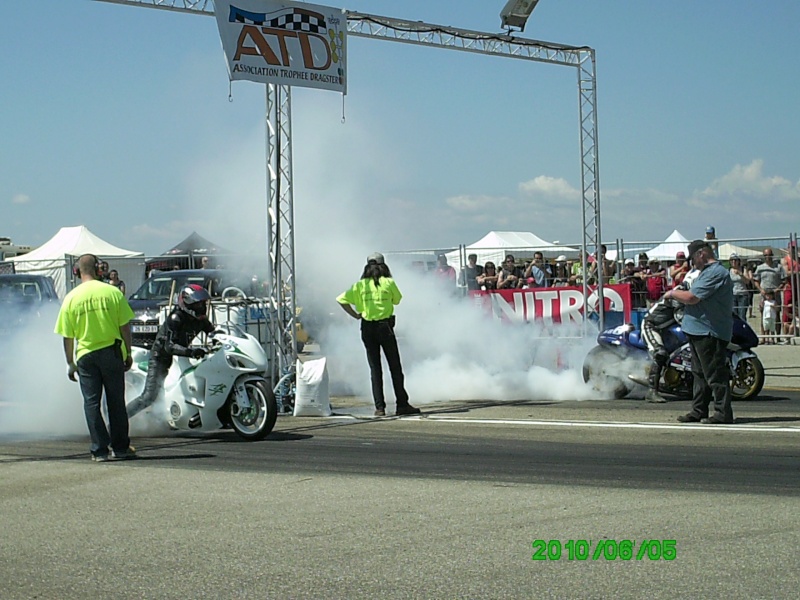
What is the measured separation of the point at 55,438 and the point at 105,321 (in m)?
2.32

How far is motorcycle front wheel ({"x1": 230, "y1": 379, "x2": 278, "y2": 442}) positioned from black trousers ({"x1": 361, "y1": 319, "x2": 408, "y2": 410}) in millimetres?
2457

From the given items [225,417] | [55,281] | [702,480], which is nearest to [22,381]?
[225,417]

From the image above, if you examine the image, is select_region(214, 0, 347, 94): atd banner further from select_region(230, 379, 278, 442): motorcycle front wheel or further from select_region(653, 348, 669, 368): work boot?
select_region(653, 348, 669, 368): work boot

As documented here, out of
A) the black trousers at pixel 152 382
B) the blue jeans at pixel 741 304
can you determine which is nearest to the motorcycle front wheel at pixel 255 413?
the black trousers at pixel 152 382

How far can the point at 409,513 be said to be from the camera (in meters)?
6.55

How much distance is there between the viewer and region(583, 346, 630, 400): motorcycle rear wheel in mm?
13242

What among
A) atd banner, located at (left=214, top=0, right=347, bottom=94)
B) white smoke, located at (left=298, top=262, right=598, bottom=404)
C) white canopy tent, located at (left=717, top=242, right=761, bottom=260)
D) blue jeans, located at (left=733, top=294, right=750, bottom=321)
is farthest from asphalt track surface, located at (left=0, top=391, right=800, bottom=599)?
white canopy tent, located at (left=717, top=242, right=761, bottom=260)

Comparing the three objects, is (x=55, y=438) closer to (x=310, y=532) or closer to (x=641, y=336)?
(x=310, y=532)

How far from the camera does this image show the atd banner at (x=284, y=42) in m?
12.3

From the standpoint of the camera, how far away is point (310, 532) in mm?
6082

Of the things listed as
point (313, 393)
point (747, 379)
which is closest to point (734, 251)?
point (747, 379)

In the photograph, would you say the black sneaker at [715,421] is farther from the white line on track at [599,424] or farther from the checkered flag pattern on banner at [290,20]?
the checkered flag pattern on banner at [290,20]
